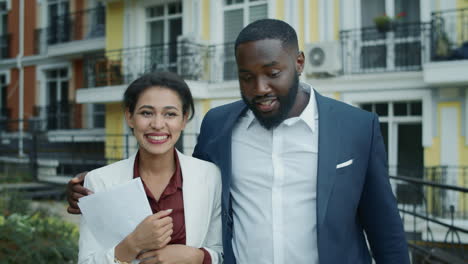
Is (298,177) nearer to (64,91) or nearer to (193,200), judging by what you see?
(193,200)

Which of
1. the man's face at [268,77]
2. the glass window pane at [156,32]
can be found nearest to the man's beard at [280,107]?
the man's face at [268,77]

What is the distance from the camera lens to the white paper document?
6.46 feet

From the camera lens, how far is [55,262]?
4.25m

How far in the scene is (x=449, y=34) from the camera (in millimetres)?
9805

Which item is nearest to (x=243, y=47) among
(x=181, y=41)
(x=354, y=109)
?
(x=354, y=109)

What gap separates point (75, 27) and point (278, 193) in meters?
17.1

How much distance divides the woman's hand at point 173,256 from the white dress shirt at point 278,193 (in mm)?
206

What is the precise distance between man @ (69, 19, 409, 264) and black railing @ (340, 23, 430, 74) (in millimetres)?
8882

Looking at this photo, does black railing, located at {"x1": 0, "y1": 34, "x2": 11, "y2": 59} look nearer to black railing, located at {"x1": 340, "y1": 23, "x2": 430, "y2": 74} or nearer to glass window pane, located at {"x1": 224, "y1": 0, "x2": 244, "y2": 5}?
glass window pane, located at {"x1": 224, "y1": 0, "x2": 244, "y2": 5}

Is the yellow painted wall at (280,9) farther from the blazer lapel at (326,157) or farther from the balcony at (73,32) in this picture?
the blazer lapel at (326,157)

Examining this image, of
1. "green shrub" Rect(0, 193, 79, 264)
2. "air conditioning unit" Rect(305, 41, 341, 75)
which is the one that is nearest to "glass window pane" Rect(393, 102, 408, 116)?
"air conditioning unit" Rect(305, 41, 341, 75)

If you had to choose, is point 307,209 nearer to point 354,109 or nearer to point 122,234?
point 354,109

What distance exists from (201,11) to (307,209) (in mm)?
11681

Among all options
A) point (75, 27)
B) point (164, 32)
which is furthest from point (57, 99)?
point (164, 32)
